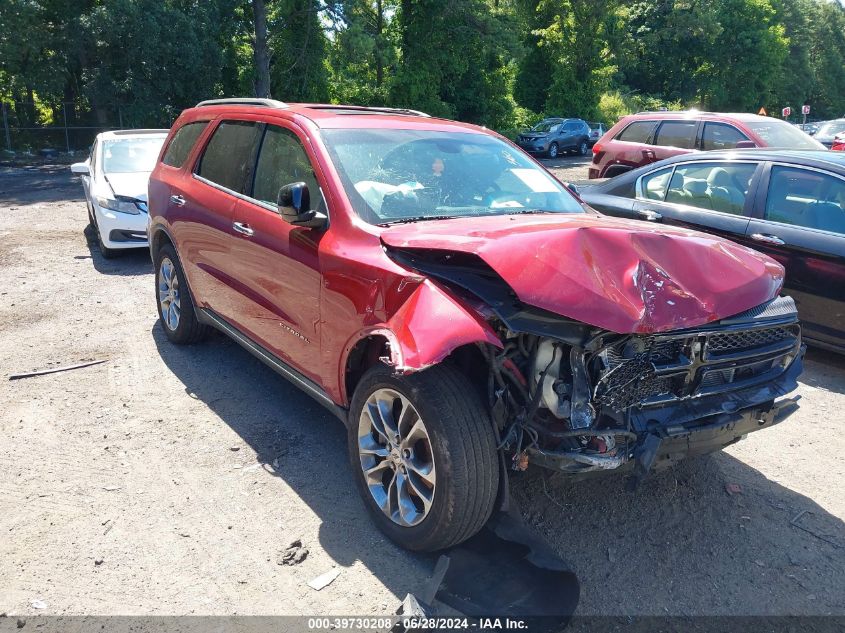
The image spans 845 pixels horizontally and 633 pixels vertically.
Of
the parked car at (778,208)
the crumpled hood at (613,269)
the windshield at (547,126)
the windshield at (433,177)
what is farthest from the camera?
the windshield at (547,126)

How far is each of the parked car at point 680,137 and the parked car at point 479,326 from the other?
7.13m

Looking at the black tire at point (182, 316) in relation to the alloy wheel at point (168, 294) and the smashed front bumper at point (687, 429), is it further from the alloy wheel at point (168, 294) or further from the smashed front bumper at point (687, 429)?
the smashed front bumper at point (687, 429)

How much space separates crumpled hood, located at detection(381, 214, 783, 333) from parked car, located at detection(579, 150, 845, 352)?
2.26 meters

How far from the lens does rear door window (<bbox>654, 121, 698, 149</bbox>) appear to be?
1067 cm

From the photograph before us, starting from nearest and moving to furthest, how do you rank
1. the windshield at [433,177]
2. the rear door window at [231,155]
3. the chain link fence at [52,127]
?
the windshield at [433,177], the rear door window at [231,155], the chain link fence at [52,127]

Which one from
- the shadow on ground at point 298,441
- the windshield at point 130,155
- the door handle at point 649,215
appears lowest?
the shadow on ground at point 298,441

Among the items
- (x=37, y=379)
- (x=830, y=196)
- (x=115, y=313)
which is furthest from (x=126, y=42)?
(x=830, y=196)

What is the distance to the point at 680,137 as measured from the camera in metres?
10.8

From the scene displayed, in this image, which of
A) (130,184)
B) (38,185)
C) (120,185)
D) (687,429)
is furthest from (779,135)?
(38,185)

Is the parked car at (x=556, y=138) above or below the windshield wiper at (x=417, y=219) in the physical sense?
below

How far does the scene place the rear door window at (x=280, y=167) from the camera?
394 centimetres

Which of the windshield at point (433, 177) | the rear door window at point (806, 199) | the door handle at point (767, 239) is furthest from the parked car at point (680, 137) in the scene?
the windshield at point (433, 177)

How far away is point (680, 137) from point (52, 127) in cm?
2426

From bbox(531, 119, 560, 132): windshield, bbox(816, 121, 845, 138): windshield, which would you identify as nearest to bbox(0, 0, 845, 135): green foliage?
bbox(531, 119, 560, 132): windshield
